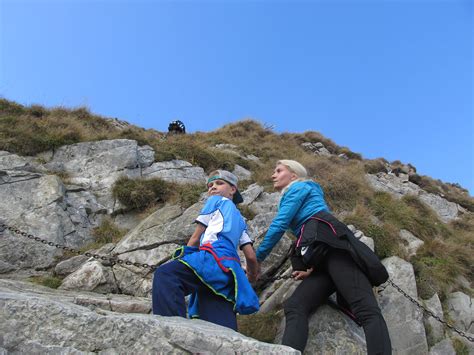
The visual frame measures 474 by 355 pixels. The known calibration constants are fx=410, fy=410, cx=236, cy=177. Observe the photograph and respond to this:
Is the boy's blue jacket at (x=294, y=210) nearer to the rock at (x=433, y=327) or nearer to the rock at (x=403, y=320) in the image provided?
the rock at (x=403, y=320)

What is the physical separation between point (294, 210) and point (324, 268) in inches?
27.9

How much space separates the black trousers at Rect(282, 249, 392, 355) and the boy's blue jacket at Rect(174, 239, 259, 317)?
433 millimetres

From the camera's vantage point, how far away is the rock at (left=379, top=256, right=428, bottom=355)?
562 centimetres

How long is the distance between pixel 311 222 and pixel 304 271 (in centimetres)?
61

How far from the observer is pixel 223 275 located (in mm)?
3965

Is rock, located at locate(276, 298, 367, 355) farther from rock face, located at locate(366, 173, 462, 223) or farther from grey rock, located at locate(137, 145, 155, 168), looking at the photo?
rock face, located at locate(366, 173, 462, 223)

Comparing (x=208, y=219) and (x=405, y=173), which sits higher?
(x=405, y=173)

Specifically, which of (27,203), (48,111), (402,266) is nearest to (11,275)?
(27,203)

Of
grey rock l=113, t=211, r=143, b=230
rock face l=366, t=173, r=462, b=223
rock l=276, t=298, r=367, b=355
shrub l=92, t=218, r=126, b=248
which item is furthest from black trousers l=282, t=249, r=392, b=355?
rock face l=366, t=173, r=462, b=223

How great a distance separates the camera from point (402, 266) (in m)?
6.75

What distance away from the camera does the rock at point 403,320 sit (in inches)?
221

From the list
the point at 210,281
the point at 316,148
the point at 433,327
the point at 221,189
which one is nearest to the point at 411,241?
the point at 433,327

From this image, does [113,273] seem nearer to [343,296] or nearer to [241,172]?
[343,296]

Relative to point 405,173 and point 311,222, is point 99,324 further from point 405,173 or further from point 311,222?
point 405,173
